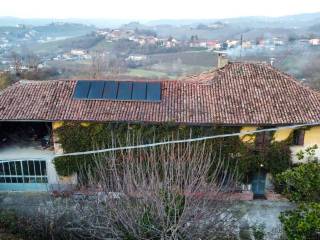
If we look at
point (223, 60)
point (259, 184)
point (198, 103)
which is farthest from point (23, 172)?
point (223, 60)

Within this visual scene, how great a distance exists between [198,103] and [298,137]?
6.01 m

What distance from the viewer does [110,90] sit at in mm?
22297

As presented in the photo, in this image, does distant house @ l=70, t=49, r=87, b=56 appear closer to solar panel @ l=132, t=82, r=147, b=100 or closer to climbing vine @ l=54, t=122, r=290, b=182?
solar panel @ l=132, t=82, r=147, b=100

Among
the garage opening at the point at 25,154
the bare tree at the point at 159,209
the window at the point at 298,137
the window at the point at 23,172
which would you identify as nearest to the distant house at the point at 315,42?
the window at the point at 298,137

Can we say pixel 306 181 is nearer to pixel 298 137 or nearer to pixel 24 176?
pixel 298 137

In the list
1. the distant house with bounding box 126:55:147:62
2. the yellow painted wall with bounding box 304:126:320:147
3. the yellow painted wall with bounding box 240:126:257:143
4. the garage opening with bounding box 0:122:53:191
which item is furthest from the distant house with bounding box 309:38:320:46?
the garage opening with bounding box 0:122:53:191

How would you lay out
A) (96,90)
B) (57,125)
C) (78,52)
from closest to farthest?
(57,125), (96,90), (78,52)

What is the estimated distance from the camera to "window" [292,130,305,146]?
20997 mm

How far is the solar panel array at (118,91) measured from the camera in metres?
21.8

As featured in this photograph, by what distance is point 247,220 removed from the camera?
19.2m

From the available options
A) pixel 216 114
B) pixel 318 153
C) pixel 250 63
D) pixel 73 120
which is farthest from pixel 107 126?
pixel 318 153

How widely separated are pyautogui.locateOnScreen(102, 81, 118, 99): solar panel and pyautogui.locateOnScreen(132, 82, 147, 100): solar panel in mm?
1083

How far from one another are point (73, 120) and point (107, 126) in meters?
1.89

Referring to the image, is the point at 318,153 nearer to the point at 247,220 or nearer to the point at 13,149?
the point at 247,220
